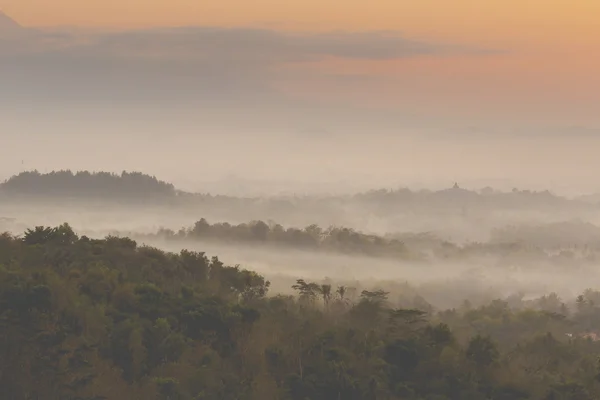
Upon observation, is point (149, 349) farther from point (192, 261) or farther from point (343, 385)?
point (192, 261)

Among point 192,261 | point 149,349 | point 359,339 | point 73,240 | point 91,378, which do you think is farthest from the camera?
point 192,261

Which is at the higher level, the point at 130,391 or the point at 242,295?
the point at 242,295

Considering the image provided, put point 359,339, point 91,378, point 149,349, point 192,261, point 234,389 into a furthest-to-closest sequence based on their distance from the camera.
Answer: point 192,261
point 359,339
point 149,349
point 234,389
point 91,378

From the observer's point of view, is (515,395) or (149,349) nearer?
(149,349)

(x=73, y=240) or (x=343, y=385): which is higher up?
(x=73, y=240)

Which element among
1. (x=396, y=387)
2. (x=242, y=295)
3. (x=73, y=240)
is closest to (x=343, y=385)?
→ (x=396, y=387)

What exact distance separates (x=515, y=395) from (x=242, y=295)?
39879mm

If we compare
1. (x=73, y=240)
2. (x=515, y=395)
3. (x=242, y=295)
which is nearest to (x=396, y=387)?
(x=515, y=395)

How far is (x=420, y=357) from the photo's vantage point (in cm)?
5528

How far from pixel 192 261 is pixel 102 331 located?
4786cm

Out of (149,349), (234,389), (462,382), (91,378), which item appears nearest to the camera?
(91,378)

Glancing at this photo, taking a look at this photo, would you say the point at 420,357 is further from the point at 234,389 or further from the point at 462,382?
the point at 234,389

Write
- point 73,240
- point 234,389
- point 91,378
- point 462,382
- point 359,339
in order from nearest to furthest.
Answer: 1. point 91,378
2. point 234,389
3. point 462,382
4. point 359,339
5. point 73,240

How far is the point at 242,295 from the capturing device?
87688mm
